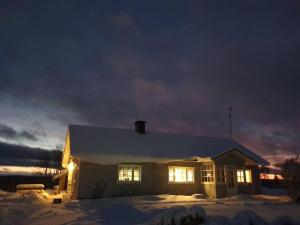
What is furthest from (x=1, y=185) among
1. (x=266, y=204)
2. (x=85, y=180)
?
(x=266, y=204)

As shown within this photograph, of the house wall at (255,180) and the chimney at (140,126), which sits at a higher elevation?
the chimney at (140,126)

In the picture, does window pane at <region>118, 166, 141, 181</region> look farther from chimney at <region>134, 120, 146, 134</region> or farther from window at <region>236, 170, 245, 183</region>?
window at <region>236, 170, 245, 183</region>

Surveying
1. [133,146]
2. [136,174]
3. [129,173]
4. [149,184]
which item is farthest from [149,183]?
[133,146]

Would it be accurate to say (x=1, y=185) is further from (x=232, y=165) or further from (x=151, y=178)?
(x=232, y=165)

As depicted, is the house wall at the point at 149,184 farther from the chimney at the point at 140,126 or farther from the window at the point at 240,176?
the chimney at the point at 140,126

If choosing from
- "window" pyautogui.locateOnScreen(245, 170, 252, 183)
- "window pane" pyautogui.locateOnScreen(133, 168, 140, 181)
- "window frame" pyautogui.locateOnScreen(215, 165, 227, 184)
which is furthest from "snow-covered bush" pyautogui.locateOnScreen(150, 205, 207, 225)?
"window" pyautogui.locateOnScreen(245, 170, 252, 183)

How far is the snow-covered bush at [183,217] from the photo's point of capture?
8.38m

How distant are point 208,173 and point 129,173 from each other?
20.6 feet

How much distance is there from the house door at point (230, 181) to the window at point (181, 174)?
2.78 meters

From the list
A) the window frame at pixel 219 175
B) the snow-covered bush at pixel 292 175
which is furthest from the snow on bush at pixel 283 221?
the window frame at pixel 219 175

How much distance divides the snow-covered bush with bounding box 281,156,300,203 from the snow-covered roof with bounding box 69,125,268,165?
4.69 meters

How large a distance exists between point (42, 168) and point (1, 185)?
3927 cm

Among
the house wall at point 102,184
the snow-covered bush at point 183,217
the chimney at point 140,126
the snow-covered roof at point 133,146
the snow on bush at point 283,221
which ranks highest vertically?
the chimney at point 140,126

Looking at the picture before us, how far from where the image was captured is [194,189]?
23.2 metres
